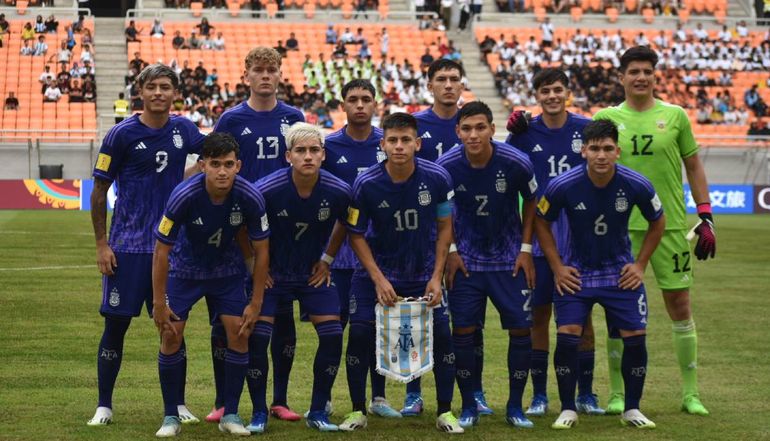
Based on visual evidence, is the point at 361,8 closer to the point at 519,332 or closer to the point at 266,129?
the point at 266,129

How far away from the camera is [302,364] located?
1107 cm

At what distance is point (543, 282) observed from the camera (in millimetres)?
8812

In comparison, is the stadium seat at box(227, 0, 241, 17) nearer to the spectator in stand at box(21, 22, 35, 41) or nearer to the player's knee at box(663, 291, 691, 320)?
the spectator in stand at box(21, 22, 35, 41)

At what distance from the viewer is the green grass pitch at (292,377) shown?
807cm

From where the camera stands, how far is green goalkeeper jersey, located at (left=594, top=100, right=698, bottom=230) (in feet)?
29.5

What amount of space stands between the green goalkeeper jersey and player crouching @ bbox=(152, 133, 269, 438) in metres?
2.92

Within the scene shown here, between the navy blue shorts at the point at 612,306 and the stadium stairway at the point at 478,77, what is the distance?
33174mm

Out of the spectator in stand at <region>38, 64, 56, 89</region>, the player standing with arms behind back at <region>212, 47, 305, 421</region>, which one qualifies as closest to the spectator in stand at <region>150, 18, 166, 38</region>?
the spectator in stand at <region>38, 64, 56, 89</region>

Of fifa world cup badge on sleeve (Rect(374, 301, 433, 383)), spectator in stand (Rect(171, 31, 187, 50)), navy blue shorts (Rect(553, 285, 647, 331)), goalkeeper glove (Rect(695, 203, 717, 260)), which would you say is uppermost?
spectator in stand (Rect(171, 31, 187, 50))

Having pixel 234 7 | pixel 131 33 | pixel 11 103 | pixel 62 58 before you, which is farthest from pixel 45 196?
pixel 234 7

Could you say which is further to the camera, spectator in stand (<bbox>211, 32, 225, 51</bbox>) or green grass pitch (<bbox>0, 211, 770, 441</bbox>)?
spectator in stand (<bbox>211, 32, 225, 51</bbox>)

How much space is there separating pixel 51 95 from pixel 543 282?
3371 centimetres

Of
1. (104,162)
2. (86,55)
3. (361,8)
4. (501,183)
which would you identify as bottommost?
(501,183)

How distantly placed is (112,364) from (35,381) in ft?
5.55
